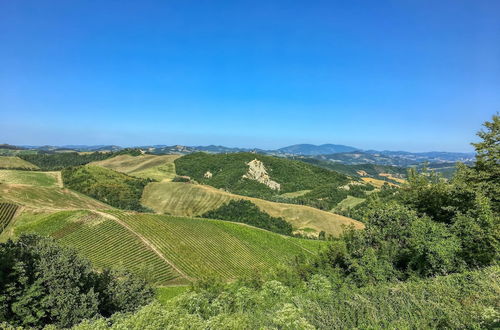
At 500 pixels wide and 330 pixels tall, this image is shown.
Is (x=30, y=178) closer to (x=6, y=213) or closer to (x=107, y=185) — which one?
(x=107, y=185)

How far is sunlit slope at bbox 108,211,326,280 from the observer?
75.1 m

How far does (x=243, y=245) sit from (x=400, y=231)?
58.9 metres

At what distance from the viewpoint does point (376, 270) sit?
118ft

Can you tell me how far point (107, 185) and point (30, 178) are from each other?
123 feet

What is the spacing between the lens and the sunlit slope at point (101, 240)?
6888 centimetres

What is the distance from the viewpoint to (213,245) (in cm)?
8688

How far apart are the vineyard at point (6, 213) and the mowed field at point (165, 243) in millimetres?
3376

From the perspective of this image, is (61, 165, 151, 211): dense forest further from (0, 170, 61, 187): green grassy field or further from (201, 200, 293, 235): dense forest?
(201, 200, 293, 235): dense forest

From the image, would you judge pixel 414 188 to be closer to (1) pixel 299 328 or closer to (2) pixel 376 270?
(2) pixel 376 270

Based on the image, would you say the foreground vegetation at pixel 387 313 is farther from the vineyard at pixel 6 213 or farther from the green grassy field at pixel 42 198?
the green grassy field at pixel 42 198

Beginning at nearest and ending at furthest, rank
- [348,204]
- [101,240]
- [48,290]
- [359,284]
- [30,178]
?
[48,290]
[359,284]
[101,240]
[30,178]
[348,204]

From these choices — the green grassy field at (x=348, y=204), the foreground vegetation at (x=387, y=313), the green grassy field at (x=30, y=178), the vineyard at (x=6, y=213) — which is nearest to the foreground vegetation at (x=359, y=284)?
the foreground vegetation at (x=387, y=313)

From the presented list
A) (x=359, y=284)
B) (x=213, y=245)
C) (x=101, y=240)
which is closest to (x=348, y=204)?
(x=213, y=245)

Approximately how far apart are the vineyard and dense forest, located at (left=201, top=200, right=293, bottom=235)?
7219 centimetres
